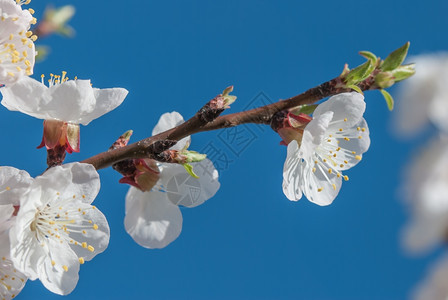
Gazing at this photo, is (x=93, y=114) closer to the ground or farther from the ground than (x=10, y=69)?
closer to the ground

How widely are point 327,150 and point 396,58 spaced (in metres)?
0.39

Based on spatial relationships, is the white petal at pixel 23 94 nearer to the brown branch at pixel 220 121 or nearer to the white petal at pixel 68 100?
the white petal at pixel 68 100

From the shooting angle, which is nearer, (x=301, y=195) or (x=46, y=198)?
(x=46, y=198)

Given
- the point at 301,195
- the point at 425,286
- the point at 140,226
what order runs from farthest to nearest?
1. the point at 140,226
2. the point at 301,195
3. the point at 425,286

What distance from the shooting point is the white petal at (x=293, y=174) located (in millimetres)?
1540

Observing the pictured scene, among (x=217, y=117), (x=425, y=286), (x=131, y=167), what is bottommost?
(x=425, y=286)

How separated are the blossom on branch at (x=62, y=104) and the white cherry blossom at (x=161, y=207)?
0.33m

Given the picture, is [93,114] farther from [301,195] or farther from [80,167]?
[301,195]

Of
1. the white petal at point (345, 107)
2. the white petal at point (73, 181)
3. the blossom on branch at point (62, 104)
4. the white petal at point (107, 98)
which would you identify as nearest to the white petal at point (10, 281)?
the white petal at point (73, 181)

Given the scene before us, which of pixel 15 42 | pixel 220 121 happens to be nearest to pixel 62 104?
pixel 15 42

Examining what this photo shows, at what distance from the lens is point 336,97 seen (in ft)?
4.88

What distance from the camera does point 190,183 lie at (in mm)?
1768

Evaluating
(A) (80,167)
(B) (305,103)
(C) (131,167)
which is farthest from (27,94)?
(B) (305,103)

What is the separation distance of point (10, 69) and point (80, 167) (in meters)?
0.35
